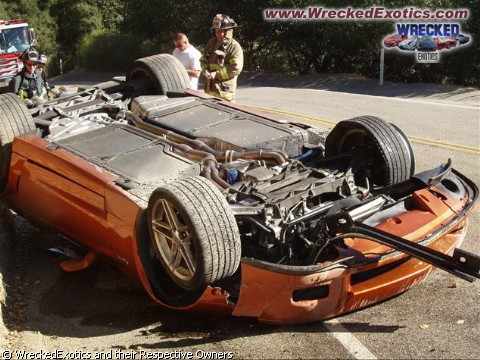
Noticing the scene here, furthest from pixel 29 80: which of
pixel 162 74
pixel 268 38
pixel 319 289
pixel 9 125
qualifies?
pixel 268 38

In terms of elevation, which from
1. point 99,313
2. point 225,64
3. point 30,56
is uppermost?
point 30,56

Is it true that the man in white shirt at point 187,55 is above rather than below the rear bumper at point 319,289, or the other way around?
above

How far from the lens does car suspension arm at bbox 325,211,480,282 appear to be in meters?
3.98

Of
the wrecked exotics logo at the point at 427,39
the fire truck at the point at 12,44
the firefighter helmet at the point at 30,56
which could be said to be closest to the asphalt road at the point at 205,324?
the firefighter helmet at the point at 30,56

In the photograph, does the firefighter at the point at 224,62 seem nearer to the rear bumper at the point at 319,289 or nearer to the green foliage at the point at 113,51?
the rear bumper at the point at 319,289

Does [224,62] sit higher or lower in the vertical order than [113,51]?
Answer: higher

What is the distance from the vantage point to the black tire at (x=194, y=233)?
4.20m

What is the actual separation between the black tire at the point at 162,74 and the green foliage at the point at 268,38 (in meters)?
11.6

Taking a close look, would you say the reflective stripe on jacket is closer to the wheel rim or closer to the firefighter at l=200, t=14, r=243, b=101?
the firefighter at l=200, t=14, r=243, b=101

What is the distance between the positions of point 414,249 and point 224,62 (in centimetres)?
540

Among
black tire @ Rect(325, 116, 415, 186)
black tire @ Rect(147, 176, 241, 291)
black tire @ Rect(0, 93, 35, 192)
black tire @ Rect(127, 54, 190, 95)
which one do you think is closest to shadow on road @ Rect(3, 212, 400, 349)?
black tire @ Rect(147, 176, 241, 291)

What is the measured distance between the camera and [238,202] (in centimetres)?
485

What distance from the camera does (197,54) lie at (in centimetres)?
946

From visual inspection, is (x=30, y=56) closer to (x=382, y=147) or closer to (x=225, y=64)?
(x=225, y=64)
